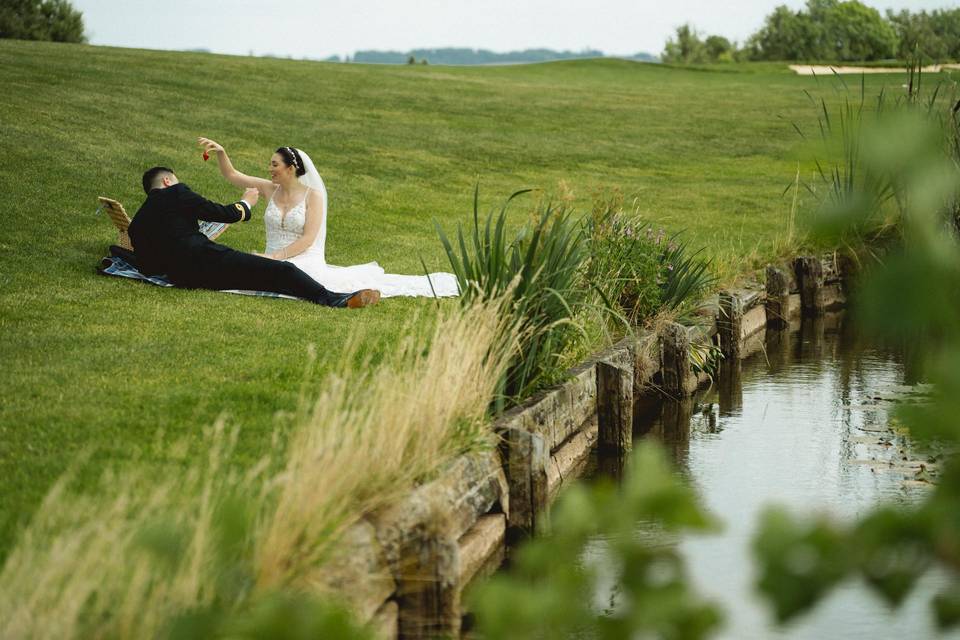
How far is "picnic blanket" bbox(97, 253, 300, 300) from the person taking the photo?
1080cm

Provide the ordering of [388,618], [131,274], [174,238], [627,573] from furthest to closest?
[131,274] → [174,238] → [388,618] → [627,573]

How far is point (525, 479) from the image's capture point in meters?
6.54

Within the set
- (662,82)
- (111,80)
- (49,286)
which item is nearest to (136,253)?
(49,286)

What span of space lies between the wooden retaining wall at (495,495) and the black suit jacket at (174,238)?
3890mm

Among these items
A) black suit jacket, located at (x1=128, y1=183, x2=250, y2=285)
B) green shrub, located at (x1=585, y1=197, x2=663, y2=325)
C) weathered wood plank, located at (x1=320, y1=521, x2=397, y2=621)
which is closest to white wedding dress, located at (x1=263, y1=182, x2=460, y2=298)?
black suit jacket, located at (x1=128, y1=183, x2=250, y2=285)

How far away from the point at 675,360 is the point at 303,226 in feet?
13.2

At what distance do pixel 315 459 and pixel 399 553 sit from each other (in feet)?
2.06

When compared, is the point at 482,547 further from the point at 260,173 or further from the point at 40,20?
the point at 40,20

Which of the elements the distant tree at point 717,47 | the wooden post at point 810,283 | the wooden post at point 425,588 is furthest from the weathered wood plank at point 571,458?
the distant tree at point 717,47

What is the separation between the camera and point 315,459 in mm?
4477

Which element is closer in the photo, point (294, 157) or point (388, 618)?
point (388, 618)

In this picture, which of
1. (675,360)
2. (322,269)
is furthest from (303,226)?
(675,360)

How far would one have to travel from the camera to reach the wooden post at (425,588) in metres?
4.88

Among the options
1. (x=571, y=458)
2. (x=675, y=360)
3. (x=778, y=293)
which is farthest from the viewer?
(x=778, y=293)
